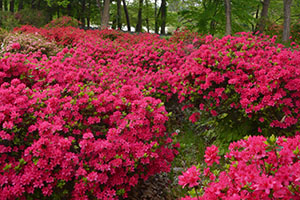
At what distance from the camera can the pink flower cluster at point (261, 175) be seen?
133 centimetres

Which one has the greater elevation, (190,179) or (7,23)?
(7,23)

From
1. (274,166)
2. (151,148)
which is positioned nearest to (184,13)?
(151,148)

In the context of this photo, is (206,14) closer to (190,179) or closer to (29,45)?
(29,45)

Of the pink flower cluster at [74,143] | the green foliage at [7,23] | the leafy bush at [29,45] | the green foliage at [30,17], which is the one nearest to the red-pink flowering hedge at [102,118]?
the pink flower cluster at [74,143]

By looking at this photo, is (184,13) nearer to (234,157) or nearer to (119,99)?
(119,99)

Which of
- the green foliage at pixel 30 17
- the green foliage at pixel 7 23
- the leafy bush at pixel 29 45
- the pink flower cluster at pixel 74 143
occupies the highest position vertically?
the green foliage at pixel 30 17

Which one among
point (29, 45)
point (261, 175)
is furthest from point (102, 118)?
point (29, 45)

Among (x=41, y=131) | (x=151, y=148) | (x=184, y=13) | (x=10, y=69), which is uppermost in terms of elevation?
(x=184, y=13)

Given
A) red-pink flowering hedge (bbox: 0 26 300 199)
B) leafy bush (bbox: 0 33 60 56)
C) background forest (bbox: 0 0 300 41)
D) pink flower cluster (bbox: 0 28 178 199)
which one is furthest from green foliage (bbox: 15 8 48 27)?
pink flower cluster (bbox: 0 28 178 199)

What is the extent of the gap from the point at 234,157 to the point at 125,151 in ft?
3.77

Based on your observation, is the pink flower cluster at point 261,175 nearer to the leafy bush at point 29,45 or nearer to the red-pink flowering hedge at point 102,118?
the red-pink flowering hedge at point 102,118

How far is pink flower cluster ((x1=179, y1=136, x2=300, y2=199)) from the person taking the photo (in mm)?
1325

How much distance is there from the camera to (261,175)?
158cm

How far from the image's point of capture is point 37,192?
97.1 inches
